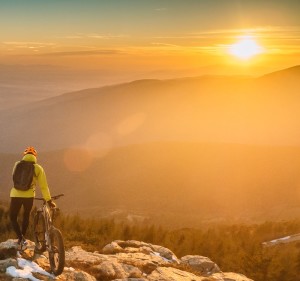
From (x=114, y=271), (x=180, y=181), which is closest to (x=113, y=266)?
(x=114, y=271)

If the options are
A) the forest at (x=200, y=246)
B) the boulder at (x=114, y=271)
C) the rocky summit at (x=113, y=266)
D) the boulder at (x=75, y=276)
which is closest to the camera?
the rocky summit at (x=113, y=266)

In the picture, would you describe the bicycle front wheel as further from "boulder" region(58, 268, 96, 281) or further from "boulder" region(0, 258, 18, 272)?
"boulder" region(0, 258, 18, 272)

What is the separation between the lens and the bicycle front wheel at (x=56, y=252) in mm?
8461

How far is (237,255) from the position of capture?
14852 millimetres

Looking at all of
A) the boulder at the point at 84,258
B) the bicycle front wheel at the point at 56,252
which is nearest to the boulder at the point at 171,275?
the boulder at the point at 84,258

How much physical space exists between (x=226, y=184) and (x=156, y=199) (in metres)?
15.6

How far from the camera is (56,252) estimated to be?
341 inches

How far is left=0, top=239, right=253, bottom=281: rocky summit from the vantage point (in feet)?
28.2

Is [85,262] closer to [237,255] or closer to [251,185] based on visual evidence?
[237,255]

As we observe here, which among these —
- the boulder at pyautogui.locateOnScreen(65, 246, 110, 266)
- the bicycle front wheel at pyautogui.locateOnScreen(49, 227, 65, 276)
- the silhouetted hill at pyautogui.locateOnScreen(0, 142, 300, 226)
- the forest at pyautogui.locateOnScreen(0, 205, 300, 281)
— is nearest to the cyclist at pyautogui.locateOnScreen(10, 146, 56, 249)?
the bicycle front wheel at pyautogui.locateOnScreen(49, 227, 65, 276)

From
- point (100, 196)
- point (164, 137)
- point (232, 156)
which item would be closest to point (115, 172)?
point (100, 196)

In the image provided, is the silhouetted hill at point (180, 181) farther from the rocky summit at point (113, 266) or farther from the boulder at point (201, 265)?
the rocky summit at point (113, 266)

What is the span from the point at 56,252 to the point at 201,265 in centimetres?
523

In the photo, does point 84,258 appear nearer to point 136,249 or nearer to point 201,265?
point 136,249
